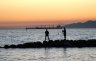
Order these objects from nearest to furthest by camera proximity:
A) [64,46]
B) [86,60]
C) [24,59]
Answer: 1. [86,60]
2. [24,59]
3. [64,46]

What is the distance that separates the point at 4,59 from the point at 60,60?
5.46m

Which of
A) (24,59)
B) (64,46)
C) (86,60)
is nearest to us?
(86,60)

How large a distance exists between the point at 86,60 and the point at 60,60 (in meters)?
2.29

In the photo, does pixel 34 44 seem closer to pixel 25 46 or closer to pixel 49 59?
pixel 25 46

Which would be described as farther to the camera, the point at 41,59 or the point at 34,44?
the point at 34,44

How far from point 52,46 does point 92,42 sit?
564 cm

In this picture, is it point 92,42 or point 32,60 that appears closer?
point 32,60

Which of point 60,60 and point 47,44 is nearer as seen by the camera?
point 60,60

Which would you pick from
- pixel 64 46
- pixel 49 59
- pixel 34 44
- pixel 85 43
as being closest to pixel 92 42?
pixel 85 43

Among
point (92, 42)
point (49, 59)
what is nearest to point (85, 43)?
point (92, 42)

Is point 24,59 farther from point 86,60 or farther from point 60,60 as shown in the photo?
point 86,60

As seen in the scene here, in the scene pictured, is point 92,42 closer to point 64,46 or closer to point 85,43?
point 85,43

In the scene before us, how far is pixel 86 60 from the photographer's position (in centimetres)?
2983

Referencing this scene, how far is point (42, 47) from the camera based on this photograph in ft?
148
